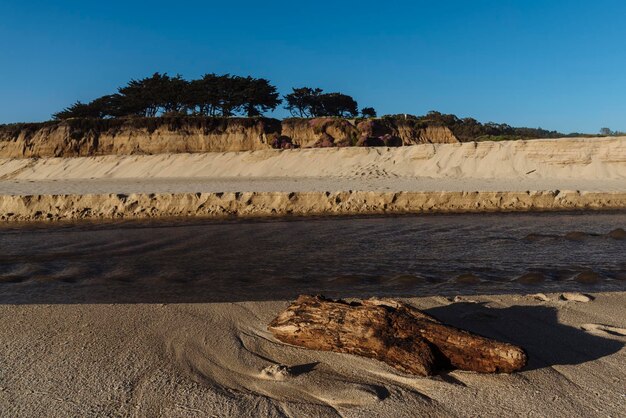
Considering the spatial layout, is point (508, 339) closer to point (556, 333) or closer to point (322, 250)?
point (556, 333)

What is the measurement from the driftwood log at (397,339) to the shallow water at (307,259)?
1.92m

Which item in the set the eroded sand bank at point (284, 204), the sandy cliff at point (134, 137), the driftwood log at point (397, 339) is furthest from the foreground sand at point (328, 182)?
the driftwood log at point (397, 339)

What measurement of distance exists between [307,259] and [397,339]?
4.42 meters

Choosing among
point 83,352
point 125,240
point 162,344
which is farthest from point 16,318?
point 125,240

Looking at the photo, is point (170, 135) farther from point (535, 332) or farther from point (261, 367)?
point (535, 332)

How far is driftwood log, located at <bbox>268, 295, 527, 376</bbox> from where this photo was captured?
10.2ft

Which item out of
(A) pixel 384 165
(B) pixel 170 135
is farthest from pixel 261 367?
(B) pixel 170 135

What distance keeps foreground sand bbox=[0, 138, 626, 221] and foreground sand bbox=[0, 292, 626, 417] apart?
9.70 metres

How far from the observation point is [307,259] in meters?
7.61

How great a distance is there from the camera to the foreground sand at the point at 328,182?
1423 centimetres

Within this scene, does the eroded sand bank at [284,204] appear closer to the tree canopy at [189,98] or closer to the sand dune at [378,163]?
the sand dune at [378,163]

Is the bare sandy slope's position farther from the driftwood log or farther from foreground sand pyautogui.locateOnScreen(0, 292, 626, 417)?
the driftwood log

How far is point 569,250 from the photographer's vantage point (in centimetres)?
802

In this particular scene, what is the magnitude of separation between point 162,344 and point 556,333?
3353 millimetres
